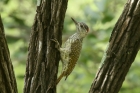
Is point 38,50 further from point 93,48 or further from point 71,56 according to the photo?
point 93,48

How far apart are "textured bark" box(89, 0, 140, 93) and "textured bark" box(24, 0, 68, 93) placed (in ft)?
1.21

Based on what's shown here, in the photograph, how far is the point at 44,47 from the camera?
8.56 feet

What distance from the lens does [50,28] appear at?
2.57 m

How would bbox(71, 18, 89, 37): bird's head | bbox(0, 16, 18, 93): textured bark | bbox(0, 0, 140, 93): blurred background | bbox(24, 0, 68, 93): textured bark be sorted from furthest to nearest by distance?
bbox(0, 0, 140, 93): blurred background < bbox(71, 18, 89, 37): bird's head < bbox(24, 0, 68, 93): textured bark < bbox(0, 16, 18, 93): textured bark

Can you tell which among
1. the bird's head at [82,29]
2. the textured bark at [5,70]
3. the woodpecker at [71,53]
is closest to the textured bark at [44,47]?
the textured bark at [5,70]

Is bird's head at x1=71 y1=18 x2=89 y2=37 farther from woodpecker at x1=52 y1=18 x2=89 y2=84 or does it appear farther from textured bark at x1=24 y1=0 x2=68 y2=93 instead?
textured bark at x1=24 y1=0 x2=68 y2=93

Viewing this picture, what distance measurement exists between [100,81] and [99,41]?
134 cm

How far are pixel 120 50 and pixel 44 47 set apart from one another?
560 millimetres

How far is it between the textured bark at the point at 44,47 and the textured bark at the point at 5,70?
30 centimetres

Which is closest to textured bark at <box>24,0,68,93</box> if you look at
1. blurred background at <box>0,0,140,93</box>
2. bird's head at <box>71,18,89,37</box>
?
bird's head at <box>71,18,89,37</box>

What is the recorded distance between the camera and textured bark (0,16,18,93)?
7.29 feet

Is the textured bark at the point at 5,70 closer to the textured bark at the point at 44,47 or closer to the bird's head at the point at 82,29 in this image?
the textured bark at the point at 44,47

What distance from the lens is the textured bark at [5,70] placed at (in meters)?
2.22

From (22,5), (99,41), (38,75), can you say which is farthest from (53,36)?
(22,5)
